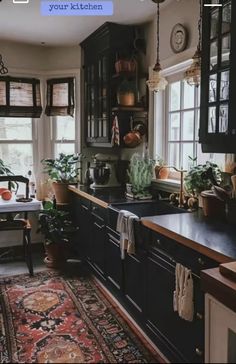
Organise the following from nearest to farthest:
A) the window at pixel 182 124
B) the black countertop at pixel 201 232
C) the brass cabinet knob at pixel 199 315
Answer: the black countertop at pixel 201 232 → the brass cabinet knob at pixel 199 315 → the window at pixel 182 124

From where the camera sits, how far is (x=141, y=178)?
10.4 feet

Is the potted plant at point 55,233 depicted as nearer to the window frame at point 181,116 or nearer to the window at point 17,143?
the window at point 17,143

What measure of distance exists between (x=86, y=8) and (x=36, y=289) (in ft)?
7.92

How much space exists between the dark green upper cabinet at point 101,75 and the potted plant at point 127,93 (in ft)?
0.57

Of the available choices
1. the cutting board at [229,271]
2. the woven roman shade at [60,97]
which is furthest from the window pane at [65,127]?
the cutting board at [229,271]

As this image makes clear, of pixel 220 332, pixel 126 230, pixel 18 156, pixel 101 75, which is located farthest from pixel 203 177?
pixel 18 156

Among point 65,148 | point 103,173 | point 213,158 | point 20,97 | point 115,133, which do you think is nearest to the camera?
point 213,158

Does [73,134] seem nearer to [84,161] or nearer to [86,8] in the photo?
[84,161]

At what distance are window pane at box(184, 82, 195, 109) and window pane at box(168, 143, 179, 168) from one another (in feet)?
1.22

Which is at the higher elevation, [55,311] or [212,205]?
[212,205]

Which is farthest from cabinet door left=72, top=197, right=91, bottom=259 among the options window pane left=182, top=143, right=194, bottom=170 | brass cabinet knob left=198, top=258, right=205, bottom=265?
brass cabinet knob left=198, top=258, right=205, bottom=265

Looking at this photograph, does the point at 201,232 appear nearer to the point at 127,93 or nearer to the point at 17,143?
the point at 127,93

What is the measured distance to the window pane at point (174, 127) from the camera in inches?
125

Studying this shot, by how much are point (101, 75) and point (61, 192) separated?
4.56 ft
